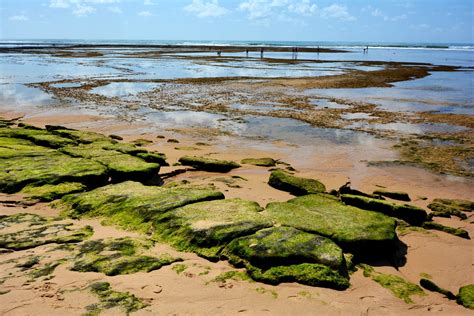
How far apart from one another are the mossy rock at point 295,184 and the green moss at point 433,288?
3.85 metres

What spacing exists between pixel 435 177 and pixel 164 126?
1088 cm

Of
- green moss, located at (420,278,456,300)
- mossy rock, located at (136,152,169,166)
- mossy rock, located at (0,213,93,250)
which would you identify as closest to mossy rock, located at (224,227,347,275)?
green moss, located at (420,278,456,300)

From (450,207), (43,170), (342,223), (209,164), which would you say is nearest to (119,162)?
(43,170)

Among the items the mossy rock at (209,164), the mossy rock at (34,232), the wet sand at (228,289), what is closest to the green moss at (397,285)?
the wet sand at (228,289)

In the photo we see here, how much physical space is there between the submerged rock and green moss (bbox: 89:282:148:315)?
1.57 meters

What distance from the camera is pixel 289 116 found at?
19.9 m

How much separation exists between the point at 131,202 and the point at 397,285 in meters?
4.84

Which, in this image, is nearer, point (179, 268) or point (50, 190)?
Result: point (179, 268)

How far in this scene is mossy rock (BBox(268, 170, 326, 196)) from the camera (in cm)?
959

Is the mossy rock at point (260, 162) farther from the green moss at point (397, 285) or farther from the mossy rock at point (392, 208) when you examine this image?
the green moss at point (397, 285)

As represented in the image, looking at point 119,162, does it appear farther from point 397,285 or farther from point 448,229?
point 448,229

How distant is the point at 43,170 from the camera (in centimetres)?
949

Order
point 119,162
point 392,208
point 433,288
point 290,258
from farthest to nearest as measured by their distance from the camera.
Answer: point 119,162 → point 392,208 → point 290,258 → point 433,288

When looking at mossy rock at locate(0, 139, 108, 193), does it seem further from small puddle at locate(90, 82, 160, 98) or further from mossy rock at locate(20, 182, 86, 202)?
small puddle at locate(90, 82, 160, 98)
